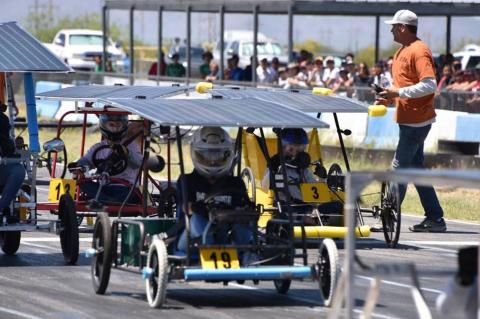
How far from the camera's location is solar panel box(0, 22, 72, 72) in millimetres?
13836

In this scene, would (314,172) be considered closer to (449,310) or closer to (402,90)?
(402,90)

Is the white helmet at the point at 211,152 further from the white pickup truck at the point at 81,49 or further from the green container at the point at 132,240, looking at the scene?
the white pickup truck at the point at 81,49

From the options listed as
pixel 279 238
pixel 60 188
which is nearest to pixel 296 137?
pixel 60 188

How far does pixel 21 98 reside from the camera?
4434cm

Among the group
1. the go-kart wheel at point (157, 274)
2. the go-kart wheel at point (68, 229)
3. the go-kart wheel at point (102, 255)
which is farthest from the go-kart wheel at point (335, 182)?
the go-kart wheel at point (157, 274)

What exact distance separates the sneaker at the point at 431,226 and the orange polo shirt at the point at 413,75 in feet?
4.16

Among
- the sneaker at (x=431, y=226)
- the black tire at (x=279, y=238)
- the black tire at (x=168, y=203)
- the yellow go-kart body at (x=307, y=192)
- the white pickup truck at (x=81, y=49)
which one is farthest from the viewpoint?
the white pickup truck at (x=81, y=49)

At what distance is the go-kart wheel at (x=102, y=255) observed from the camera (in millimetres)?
11688

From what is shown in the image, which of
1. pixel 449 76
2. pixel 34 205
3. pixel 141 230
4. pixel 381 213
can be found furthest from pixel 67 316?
pixel 449 76

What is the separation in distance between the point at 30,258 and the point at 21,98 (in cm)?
3065

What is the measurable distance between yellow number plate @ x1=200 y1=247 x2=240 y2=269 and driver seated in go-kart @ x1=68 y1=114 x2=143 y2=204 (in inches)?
171

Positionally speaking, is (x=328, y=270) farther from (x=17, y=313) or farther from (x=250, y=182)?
(x=250, y=182)

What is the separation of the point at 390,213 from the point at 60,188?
3.46 meters

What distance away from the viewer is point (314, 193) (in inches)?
607
